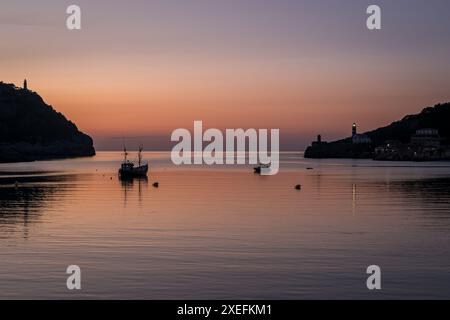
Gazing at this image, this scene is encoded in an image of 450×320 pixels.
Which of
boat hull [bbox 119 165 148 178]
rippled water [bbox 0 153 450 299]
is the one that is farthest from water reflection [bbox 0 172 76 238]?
boat hull [bbox 119 165 148 178]

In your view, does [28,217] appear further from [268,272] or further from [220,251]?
[268,272]

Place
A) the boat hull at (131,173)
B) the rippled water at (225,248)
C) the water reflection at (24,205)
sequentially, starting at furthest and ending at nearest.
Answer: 1. the boat hull at (131,173)
2. the water reflection at (24,205)
3. the rippled water at (225,248)

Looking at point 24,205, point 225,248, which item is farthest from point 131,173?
point 225,248

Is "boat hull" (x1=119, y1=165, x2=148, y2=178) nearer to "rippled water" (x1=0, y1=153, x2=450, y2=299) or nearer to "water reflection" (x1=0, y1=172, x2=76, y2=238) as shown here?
"water reflection" (x1=0, y1=172, x2=76, y2=238)

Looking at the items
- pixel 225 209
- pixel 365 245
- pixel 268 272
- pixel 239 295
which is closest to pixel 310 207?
pixel 225 209

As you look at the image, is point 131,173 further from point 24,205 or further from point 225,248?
point 225,248

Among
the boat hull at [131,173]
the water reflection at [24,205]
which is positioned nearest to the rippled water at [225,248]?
the water reflection at [24,205]

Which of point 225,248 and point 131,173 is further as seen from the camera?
point 131,173

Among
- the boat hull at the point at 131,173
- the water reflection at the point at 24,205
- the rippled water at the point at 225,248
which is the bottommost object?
the rippled water at the point at 225,248

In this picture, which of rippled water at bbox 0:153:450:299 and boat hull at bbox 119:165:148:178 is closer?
rippled water at bbox 0:153:450:299

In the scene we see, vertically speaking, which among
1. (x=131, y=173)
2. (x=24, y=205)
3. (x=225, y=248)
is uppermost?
(x=131, y=173)

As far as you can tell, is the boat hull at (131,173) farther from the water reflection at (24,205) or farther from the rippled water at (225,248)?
the rippled water at (225,248)
